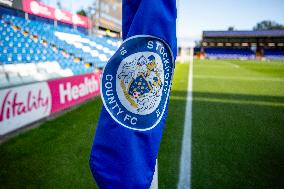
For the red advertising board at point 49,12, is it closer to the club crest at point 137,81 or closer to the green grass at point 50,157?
the green grass at point 50,157

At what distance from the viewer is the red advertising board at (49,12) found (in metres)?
13.0

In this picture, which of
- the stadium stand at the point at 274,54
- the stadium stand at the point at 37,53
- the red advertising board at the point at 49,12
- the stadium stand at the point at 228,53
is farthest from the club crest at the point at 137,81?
the stadium stand at the point at 274,54

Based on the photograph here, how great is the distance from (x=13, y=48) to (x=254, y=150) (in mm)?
8247

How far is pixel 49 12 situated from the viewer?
15.2 meters

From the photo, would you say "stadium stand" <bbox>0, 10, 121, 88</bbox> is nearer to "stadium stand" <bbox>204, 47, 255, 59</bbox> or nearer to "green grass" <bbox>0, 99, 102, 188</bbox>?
"green grass" <bbox>0, 99, 102, 188</bbox>

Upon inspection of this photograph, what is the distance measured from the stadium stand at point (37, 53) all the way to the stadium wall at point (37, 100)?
0.25 meters

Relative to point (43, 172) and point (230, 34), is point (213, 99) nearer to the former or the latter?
point (43, 172)

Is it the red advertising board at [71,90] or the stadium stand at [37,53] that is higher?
the stadium stand at [37,53]

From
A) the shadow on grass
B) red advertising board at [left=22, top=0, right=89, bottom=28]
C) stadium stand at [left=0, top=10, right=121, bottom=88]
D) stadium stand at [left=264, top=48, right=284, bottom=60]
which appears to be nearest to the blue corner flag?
the shadow on grass

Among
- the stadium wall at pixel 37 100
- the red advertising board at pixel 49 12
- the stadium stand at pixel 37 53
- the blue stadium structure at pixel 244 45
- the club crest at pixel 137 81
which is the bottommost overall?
the stadium wall at pixel 37 100

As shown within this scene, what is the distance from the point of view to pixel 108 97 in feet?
4.32

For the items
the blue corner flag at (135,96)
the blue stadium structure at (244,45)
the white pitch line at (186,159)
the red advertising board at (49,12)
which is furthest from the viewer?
the blue stadium structure at (244,45)

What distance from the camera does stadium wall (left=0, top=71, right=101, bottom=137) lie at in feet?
13.3

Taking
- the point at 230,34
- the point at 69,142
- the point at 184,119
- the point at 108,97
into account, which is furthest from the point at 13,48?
the point at 230,34
